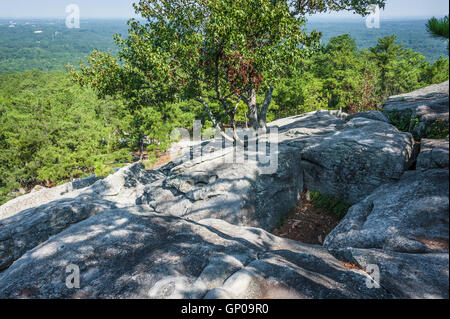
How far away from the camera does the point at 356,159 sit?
9.66 m

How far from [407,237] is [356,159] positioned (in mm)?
5309

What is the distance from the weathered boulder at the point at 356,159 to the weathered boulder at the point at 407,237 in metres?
1.92

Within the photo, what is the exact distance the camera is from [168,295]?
12.3 ft

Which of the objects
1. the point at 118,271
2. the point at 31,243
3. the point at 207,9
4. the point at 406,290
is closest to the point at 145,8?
the point at 207,9

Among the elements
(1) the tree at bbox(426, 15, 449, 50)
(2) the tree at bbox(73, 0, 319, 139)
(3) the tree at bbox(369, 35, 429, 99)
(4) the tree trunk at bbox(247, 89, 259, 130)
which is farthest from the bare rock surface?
(3) the tree at bbox(369, 35, 429, 99)

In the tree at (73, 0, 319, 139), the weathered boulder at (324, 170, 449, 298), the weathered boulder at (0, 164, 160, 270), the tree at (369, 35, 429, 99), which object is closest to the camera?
the weathered boulder at (324, 170, 449, 298)

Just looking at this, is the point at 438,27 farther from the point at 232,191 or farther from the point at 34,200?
the point at 34,200

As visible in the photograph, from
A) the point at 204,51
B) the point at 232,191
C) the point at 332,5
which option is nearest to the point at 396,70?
the point at 332,5

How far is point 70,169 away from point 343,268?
28932 millimetres

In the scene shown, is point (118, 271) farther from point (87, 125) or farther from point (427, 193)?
point (87, 125)

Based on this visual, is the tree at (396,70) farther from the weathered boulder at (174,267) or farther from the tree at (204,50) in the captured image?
the weathered boulder at (174,267)

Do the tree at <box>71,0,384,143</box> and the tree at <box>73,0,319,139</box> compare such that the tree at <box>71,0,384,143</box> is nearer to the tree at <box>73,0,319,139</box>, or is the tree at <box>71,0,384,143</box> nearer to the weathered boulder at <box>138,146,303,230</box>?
the tree at <box>73,0,319,139</box>

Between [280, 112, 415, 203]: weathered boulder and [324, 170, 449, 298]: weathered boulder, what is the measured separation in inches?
75.5

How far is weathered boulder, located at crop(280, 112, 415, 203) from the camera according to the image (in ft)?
29.3
